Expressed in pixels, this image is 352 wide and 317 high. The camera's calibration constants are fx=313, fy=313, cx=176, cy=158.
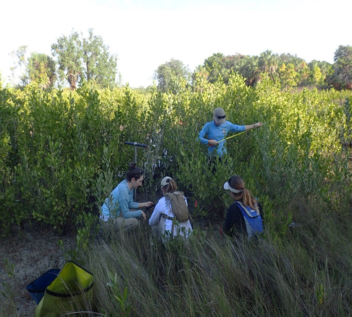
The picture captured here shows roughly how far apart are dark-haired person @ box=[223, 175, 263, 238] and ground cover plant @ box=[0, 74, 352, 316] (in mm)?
144

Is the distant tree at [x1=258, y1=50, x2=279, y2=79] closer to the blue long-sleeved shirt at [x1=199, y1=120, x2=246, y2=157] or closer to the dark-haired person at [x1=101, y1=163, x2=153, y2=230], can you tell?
the blue long-sleeved shirt at [x1=199, y1=120, x2=246, y2=157]

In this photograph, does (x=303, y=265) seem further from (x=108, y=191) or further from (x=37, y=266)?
(x=37, y=266)

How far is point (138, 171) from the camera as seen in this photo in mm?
4109

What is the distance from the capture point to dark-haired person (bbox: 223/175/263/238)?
10.8ft

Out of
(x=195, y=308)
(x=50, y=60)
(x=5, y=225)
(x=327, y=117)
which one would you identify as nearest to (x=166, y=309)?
(x=195, y=308)

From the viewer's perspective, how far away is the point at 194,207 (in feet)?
15.5

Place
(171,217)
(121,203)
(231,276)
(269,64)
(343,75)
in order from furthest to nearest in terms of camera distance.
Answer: (269,64), (343,75), (121,203), (171,217), (231,276)

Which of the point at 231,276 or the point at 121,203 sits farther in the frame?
the point at 121,203

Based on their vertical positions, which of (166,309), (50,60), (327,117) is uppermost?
(50,60)

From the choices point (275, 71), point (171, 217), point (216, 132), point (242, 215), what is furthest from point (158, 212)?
point (275, 71)

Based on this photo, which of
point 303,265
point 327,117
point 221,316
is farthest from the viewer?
point 327,117

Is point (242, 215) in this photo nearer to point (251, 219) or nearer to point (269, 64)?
point (251, 219)

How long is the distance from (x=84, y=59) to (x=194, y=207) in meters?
50.8

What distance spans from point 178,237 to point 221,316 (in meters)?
1.15
